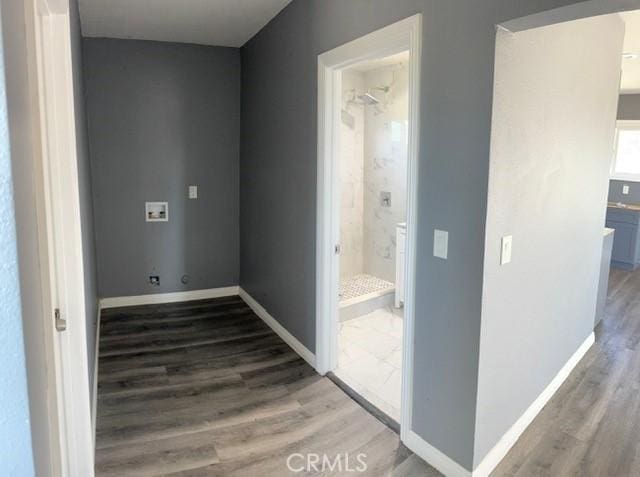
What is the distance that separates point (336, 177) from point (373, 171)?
212 centimetres

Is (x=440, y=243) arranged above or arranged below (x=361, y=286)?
above

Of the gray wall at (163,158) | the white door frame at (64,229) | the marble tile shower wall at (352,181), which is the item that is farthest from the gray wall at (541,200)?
the gray wall at (163,158)

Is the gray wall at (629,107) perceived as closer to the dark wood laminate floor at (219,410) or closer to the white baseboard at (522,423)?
the white baseboard at (522,423)

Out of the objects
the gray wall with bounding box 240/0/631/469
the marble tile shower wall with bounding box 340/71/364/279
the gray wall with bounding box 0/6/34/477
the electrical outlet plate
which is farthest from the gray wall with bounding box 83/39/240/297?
the gray wall with bounding box 0/6/34/477

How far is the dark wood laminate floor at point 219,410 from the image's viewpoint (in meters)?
2.29

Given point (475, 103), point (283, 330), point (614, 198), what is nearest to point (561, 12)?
point (475, 103)

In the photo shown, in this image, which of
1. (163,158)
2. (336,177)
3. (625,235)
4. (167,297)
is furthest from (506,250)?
(625,235)

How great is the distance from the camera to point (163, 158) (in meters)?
4.54

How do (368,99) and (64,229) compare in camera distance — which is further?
(368,99)

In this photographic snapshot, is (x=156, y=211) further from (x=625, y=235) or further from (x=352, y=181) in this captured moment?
(x=625, y=235)

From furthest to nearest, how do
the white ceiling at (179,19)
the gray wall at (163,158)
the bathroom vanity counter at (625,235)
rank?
the bathroom vanity counter at (625,235) → the gray wall at (163,158) → the white ceiling at (179,19)

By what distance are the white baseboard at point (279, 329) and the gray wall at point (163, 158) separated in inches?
20.5

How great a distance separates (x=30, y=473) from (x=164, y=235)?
4.18 metres

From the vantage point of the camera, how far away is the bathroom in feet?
14.3
